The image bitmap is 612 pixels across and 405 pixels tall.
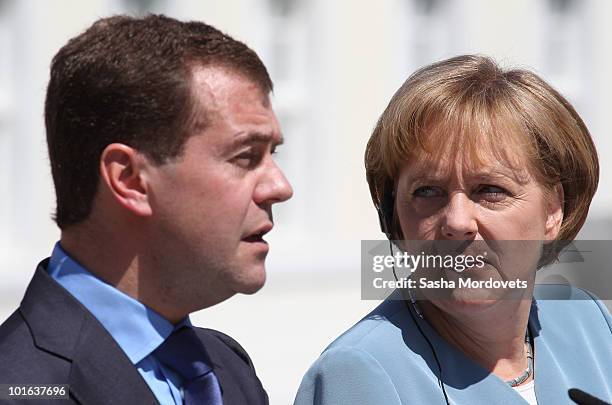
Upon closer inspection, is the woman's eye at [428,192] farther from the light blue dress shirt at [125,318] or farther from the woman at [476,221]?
the light blue dress shirt at [125,318]

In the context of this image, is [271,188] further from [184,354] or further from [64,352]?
[64,352]

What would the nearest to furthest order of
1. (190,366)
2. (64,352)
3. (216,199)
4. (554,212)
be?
(64,352), (216,199), (190,366), (554,212)

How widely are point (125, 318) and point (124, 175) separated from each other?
30 centimetres

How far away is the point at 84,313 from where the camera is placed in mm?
2389

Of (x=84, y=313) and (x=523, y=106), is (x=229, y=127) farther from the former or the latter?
(x=523, y=106)

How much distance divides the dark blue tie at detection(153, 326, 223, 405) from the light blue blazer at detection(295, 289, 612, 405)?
242mm

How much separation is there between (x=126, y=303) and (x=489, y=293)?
3.03 feet

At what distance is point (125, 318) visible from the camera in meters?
2.42

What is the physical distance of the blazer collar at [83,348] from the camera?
2.32 m

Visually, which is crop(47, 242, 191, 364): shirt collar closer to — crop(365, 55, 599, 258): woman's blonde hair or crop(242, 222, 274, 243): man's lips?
crop(242, 222, 274, 243): man's lips

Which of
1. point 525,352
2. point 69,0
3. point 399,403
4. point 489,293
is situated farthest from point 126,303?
point 69,0

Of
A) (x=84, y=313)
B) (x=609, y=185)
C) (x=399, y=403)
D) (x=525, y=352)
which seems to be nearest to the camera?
(x=84, y=313)

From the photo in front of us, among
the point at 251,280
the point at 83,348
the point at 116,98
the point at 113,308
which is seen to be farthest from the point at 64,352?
the point at 116,98

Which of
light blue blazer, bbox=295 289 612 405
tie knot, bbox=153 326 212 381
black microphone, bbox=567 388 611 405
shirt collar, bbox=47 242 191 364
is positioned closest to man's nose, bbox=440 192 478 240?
light blue blazer, bbox=295 289 612 405
